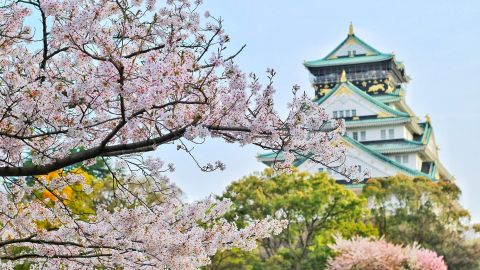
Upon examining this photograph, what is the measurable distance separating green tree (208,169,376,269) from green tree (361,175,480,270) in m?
4.59

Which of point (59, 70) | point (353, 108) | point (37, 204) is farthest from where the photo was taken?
point (353, 108)

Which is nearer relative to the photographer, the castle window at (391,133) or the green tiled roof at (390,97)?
the castle window at (391,133)

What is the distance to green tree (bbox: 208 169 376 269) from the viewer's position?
1006 inches

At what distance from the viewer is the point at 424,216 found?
104ft

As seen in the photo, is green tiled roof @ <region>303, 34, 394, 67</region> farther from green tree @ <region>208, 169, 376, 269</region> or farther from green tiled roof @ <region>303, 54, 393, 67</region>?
green tree @ <region>208, 169, 376, 269</region>

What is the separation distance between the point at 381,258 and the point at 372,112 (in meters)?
28.2

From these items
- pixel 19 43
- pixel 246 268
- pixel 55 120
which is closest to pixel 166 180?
pixel 55 120

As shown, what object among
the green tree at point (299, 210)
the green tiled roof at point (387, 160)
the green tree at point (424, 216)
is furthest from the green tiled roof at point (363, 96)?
the green tree at point (299, 210)

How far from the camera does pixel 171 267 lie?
633 cm

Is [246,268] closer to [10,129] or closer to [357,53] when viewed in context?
→ [10,129]

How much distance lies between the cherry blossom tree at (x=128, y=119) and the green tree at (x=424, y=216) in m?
24.5

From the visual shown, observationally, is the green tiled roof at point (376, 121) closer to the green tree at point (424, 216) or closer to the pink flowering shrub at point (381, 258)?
the green tree at point (424, 216)

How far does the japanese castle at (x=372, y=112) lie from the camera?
4591 centimetres

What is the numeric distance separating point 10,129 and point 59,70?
811mm
